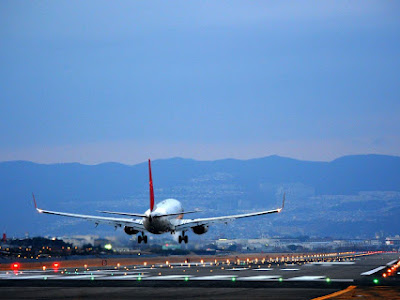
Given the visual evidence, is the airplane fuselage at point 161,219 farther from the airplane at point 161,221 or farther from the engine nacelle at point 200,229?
the engine nacelle at point 200,229

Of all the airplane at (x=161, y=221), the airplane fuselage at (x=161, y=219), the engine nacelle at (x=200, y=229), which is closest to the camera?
the airplane fuselage at (x=161, y=219)

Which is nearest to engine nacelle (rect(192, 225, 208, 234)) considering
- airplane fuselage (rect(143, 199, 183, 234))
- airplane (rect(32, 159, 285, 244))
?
airplane (rect(32, 159, 285, 244))

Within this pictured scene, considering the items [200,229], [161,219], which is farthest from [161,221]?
[200,229]

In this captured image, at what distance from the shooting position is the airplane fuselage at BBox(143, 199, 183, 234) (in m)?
101

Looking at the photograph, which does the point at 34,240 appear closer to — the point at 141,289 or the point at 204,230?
the point at 204,230

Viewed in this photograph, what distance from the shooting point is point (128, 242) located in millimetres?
130500

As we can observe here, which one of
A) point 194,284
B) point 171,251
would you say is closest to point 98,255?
point 171,251

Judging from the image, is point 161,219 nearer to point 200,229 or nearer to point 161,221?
point 161,221

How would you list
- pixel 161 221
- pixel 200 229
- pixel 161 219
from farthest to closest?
pixel 200 229
pixel 161 221
pixel 161 219

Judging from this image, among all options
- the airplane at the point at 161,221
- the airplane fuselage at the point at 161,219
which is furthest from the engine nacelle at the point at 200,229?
the airplane fuselage at the point at 161,219

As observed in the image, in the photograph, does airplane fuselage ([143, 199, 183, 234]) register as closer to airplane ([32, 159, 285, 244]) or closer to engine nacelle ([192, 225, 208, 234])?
airplane ([32, 159, 285, 244])

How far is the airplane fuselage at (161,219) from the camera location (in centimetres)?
10119

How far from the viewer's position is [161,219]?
336 feet

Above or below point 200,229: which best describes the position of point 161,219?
above
